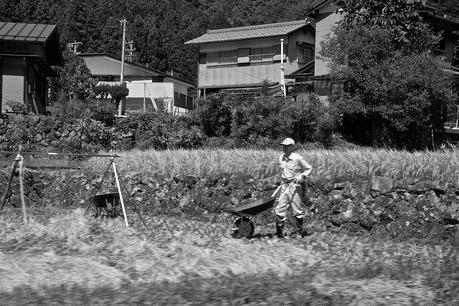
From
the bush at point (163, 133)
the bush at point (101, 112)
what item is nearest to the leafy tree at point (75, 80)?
the bush at point (101, 112)

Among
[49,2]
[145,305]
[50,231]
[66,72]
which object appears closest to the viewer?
[145,305]

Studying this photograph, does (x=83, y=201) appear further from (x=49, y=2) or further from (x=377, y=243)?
(x=49, y=2)

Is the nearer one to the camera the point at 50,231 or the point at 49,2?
the point at 50,231

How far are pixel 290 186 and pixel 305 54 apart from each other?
31272 millimetres

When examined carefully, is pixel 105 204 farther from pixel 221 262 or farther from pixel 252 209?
pixel 221 262

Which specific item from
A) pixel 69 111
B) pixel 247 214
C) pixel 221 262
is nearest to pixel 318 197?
pixel 247 214

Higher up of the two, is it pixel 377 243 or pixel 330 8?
pixel 330 8

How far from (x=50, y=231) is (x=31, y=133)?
13244 millimetres

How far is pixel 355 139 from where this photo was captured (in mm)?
25125

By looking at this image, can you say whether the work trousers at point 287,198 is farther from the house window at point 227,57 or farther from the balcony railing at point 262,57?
the house window at point 227,57

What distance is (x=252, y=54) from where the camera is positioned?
131ft

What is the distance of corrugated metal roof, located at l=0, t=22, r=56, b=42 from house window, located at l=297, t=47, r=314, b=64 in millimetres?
18233

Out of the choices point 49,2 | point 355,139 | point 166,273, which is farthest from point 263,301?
point 49,2

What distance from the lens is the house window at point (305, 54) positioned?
39.5 meters
